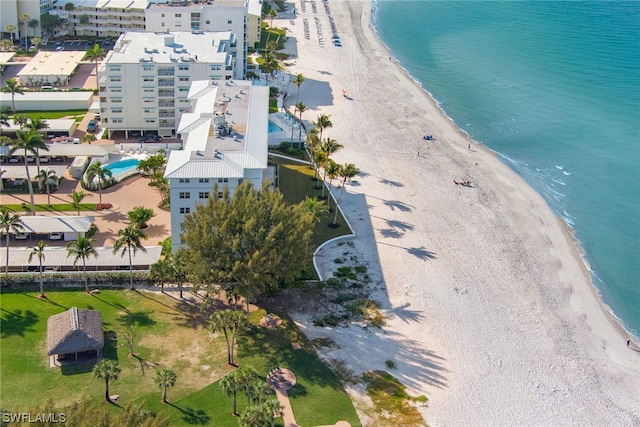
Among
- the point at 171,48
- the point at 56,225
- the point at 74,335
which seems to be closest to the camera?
the point at 74,335

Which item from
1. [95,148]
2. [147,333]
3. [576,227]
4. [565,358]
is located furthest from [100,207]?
[576,227]

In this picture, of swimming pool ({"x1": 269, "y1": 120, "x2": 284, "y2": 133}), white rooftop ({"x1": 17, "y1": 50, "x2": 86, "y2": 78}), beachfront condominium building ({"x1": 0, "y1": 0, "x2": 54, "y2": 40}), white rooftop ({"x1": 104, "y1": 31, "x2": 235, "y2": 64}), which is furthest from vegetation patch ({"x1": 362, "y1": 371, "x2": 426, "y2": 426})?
beachfront condominium building ({"x1": 0, "y1": 0, "x2": 54, "y2": 40})

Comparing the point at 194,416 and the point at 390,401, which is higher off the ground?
the point at 390,401

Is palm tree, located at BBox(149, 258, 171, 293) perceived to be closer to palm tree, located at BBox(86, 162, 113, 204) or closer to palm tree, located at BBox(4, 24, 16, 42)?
palm tree, located at BBox(86, 162, 113, 204)

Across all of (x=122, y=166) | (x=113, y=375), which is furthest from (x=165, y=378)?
(x=122, y=166)

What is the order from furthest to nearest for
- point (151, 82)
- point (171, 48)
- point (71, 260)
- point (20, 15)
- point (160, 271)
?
1. point (20, 15)
2. point (171, 48)
3. point (151, 82)
4. point (71, 260)
5. point (160, 271)

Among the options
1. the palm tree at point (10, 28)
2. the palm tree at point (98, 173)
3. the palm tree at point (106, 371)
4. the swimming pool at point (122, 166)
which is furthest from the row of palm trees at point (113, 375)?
the palm tree at point (10, 28)

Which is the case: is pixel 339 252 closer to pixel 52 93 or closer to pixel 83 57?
pixel 52 93

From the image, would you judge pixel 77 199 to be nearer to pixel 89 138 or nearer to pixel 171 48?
pixel 89 138
